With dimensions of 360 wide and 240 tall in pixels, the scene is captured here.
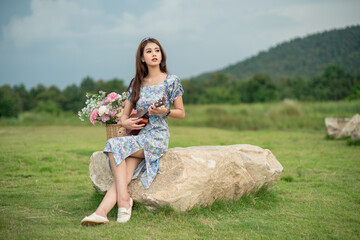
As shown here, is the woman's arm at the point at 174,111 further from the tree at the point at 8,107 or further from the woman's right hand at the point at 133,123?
the tree at the point at 8,107

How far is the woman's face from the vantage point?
493 cm

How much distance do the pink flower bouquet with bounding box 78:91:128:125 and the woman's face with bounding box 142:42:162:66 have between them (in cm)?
80

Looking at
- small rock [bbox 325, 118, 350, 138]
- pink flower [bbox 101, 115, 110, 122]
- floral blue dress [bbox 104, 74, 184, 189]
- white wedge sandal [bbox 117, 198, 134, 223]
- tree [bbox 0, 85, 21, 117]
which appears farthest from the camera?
tree [bbox 0, 85, 21, 117]

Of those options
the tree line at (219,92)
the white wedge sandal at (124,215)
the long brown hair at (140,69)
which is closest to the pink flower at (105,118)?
the long brown hair at (140,69)

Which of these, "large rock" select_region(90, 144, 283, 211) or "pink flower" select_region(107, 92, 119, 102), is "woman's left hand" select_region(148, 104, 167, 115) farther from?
"pink flower" select_region(107, 92, 119, 102)

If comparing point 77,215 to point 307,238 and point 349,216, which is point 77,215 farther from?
point 349,216

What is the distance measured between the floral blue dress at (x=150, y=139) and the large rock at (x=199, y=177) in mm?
120

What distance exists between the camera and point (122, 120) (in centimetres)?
503

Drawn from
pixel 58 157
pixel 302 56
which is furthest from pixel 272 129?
pixel 302 56

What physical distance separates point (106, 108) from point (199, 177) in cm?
185

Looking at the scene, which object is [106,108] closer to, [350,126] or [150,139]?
[150,139]

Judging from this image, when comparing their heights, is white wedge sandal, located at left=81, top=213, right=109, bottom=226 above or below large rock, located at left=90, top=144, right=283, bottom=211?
below

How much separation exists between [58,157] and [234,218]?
20.1 feet

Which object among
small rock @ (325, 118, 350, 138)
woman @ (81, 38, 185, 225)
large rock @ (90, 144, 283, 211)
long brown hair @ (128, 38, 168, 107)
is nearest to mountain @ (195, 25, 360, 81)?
small rock @ (325, 118, 350, 138)
